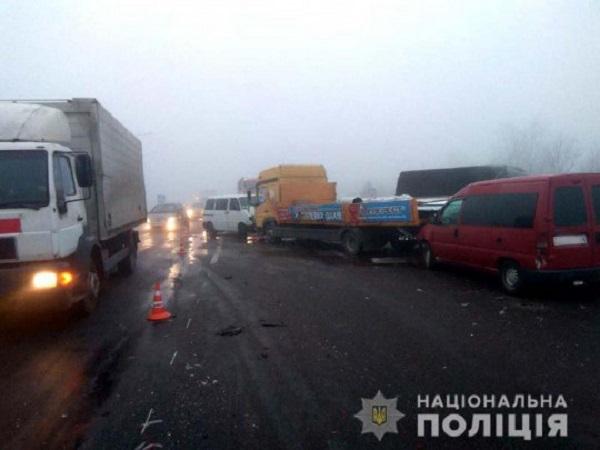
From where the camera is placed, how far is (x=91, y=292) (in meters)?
7.19

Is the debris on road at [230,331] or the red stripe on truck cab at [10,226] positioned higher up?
the red stripe on truck cab at [10,226]

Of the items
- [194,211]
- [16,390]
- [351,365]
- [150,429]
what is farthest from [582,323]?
[194,211]

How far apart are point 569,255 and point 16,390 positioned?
763cm

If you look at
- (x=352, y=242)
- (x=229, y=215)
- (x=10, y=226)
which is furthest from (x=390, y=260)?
(x=229, y=215)

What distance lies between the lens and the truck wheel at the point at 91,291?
699 cm

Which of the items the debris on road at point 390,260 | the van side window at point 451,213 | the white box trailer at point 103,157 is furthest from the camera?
the debris on road at point 390,260

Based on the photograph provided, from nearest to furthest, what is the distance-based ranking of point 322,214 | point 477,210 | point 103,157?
point 103,157
point 477,210
point 322,214

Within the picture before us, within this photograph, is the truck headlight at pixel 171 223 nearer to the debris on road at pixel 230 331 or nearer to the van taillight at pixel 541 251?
the debris on road at pixel 230 331

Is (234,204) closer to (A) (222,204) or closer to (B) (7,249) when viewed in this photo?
(A) (222,204)

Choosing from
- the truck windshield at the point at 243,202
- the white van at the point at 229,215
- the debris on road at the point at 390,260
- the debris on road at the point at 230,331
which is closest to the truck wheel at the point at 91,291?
the debris on road at the point at 230,331

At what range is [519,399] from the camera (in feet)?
12.9

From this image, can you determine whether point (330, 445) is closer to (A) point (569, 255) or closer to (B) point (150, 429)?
(B) point (150, 429)

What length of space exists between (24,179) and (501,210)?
767 centimetres

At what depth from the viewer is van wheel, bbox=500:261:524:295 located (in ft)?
24.3
